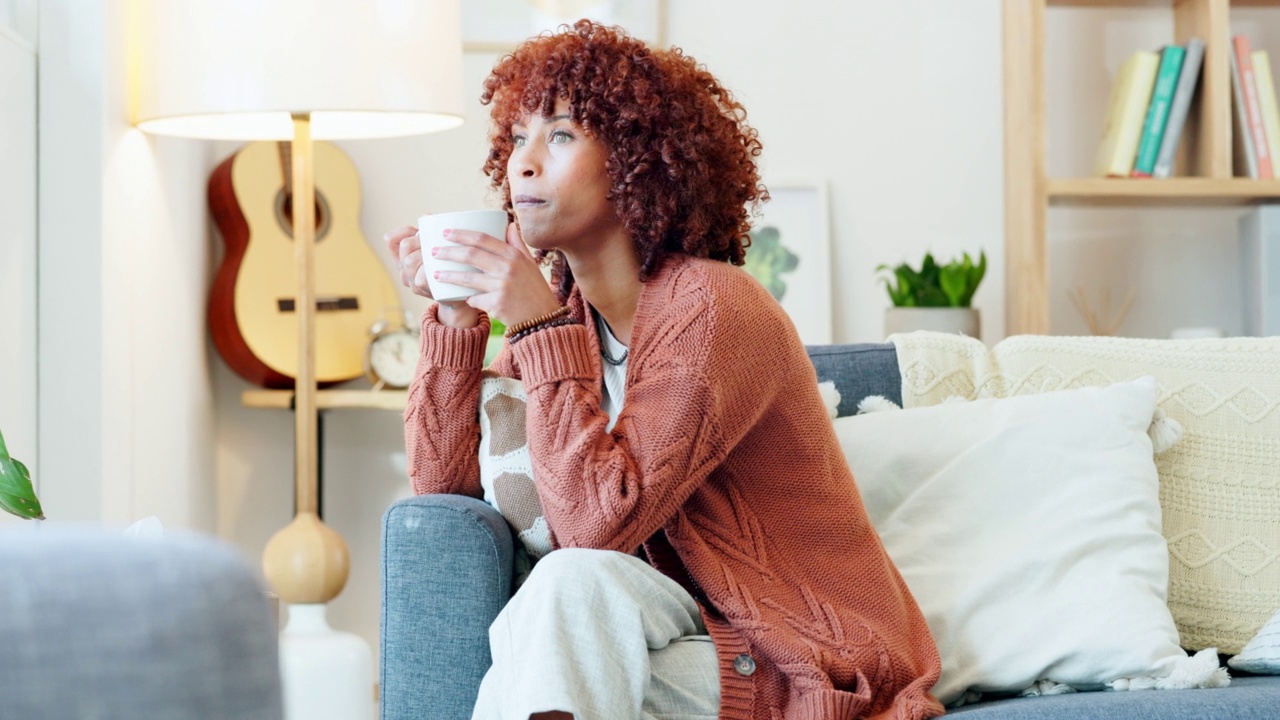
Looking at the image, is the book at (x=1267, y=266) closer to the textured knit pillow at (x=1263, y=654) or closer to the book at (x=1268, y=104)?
the book at (x=1268, y=104)

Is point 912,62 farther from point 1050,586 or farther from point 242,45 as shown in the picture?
point 1050,586

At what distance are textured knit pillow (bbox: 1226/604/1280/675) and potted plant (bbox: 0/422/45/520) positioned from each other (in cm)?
131

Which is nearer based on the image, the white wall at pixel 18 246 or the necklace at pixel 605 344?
the necklace at pixel 605 344

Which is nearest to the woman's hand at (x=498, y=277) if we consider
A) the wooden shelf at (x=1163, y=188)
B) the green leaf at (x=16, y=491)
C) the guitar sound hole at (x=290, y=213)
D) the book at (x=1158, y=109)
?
the green leaf at (x=16, y=491)

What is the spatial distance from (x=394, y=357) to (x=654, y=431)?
1.66 meters

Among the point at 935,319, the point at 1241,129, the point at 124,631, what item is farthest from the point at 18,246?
the point at 1241,129

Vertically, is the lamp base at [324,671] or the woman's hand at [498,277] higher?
the woman's hand at [498,277]

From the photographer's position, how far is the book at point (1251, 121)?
112 inches

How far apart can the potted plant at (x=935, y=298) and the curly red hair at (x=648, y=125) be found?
134 cm

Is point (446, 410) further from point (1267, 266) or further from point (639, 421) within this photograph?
point (1267, 266)

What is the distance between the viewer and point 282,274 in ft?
9.61

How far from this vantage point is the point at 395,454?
3.14 metres

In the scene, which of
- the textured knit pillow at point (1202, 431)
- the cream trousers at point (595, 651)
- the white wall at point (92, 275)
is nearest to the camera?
the cream trousers at point (595, 651)

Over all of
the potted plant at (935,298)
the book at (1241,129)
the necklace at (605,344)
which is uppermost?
the book at (1241,129)
